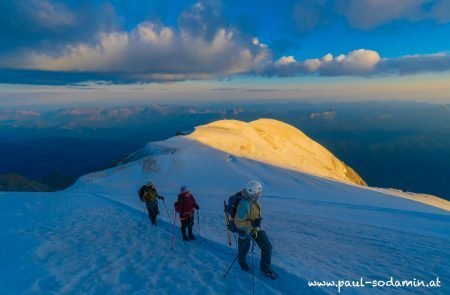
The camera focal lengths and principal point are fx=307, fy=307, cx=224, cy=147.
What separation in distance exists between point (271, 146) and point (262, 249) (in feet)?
175

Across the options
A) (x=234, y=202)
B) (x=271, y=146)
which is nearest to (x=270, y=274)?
(x=234, y=202)

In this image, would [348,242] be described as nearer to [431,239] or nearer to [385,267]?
[385,267]

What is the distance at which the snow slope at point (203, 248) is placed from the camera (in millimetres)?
8320

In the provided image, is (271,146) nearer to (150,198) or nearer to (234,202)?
(150,198)

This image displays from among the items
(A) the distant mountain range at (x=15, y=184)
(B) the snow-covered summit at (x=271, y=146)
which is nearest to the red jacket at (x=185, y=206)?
(B) the snow-covered summit at (x=271, y=146)

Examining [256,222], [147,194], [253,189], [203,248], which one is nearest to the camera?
[253,189]

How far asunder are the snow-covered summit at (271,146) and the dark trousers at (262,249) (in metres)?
36.1

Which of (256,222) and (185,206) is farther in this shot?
(185,206)

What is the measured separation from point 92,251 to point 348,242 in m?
10.3

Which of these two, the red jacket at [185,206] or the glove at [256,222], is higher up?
the glove at [256,222]

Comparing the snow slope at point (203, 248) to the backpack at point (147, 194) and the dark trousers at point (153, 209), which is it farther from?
the backpack at point (147, 194)

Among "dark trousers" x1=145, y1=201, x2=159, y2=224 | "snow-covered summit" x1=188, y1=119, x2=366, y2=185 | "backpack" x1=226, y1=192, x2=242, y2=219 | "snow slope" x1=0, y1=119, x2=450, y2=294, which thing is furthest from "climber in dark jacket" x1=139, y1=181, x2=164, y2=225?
"snow-covered summit" x1=188, y1=119, x2=366, y2=185

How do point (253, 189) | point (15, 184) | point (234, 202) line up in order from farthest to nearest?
1. point (15, 184)
2. point (234, 202)
3. point (253, 189)

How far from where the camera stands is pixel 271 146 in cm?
6106
